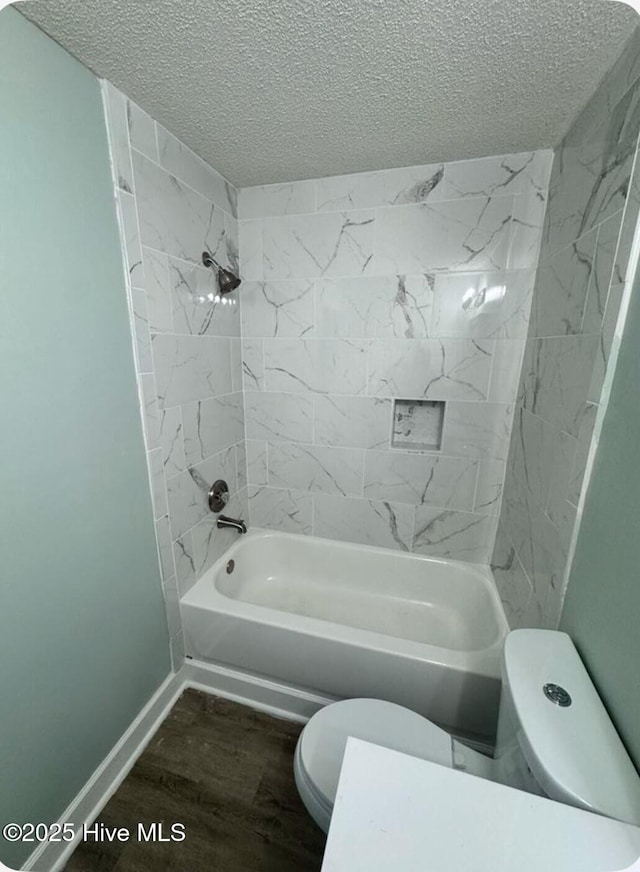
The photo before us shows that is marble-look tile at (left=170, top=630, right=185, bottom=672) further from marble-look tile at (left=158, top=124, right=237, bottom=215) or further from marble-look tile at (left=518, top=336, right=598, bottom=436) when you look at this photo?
marble-look tile at (left=158, top=124, right=237, bottom=215)

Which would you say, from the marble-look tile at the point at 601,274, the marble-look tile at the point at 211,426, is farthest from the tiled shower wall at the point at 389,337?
the marble-look tile at the point at 601,274

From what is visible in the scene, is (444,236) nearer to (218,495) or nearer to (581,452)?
(581,452)

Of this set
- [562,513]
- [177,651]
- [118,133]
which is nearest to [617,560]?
[562,513]

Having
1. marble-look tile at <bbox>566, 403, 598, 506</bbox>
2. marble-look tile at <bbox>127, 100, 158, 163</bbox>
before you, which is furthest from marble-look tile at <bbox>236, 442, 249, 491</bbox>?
marble-look tile at <bbox>566, 403, 598, 506</bbox>

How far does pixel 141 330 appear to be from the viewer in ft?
3.67

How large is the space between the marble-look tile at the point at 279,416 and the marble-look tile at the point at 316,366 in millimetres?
59

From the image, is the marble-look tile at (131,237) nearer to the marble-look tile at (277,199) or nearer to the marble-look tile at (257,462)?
the marble-look tile at (277,199)

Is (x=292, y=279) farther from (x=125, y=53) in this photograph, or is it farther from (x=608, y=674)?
(x=608, y=674)

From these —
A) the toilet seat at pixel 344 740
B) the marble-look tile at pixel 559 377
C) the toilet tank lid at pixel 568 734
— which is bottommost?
the toilet seat at pixel 344 740

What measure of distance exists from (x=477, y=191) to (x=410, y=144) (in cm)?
34

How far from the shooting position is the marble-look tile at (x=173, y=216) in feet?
3.62

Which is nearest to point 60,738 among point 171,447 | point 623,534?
point 171,447

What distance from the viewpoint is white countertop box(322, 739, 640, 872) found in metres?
0.49

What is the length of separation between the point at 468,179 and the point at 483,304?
0.50 meters
